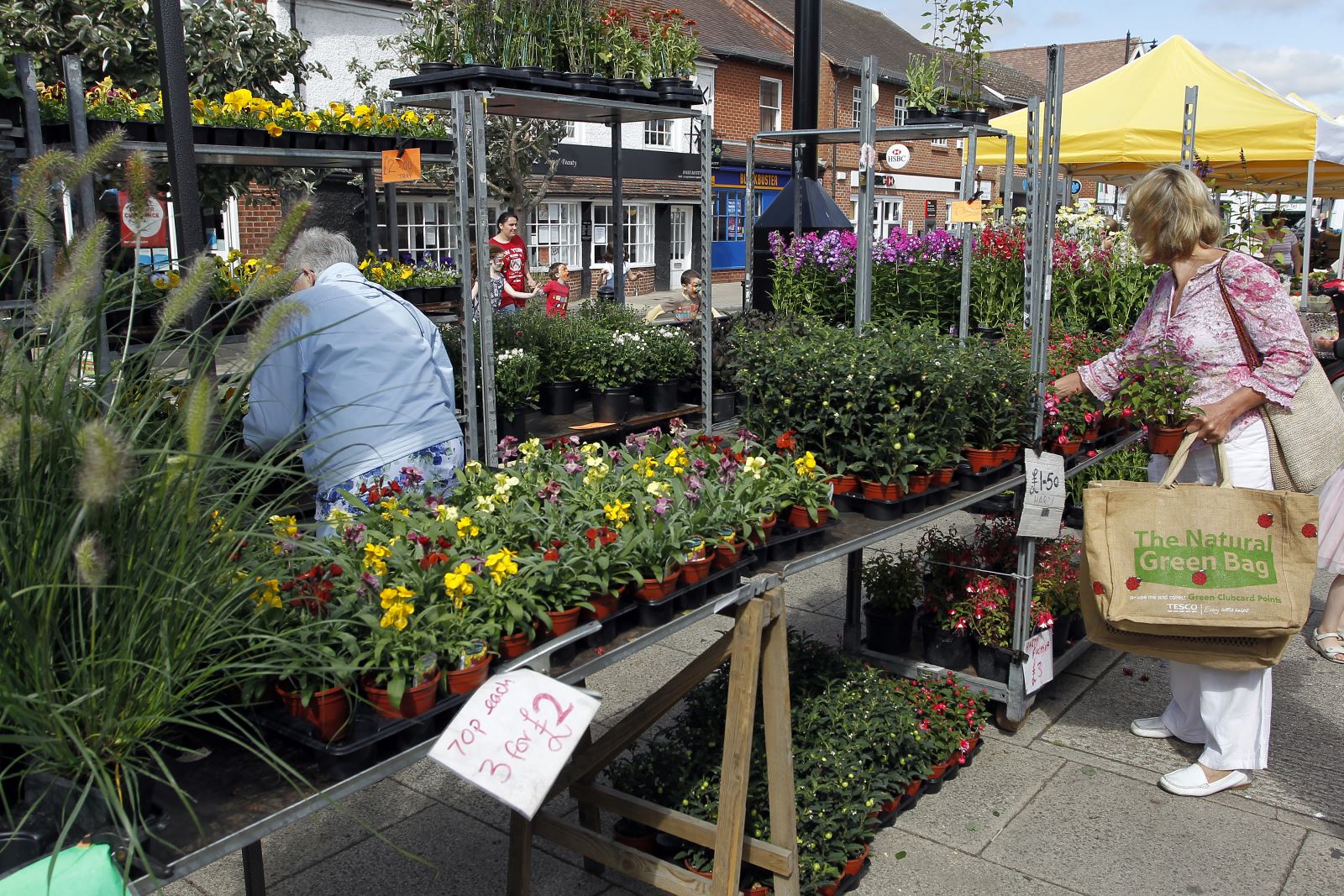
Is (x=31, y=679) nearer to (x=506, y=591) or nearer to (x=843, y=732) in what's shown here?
(x=506, y=591)

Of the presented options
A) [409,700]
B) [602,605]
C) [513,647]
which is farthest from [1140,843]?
[409,700]

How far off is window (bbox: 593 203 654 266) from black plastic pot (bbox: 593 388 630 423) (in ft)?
55.1

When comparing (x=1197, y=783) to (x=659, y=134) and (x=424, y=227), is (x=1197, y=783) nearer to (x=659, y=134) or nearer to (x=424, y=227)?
(x=424, y=227)

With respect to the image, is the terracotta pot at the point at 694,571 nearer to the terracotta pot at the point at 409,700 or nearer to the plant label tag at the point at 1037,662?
the terracotta pot at the point at 409,700

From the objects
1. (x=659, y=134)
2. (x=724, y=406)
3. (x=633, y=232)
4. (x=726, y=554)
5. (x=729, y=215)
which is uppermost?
(x=659, y=134)

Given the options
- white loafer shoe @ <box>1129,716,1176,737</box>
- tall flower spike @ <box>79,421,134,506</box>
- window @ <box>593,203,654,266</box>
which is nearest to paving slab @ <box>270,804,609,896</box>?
tall flower spike @ <box>79,421,134,506</box>

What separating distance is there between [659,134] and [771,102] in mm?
4000

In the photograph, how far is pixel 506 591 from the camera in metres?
1.99

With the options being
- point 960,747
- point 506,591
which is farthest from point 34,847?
point 960,747

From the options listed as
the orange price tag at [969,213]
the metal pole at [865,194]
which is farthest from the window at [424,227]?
the metal pole at [865,194]

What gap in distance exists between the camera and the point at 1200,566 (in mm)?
3086

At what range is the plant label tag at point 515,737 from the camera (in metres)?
1.74

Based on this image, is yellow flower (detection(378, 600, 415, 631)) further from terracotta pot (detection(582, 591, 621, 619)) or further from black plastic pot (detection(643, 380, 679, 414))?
black plastic pot (detection(643, 380, 679, 414))

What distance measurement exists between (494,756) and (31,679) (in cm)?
69
